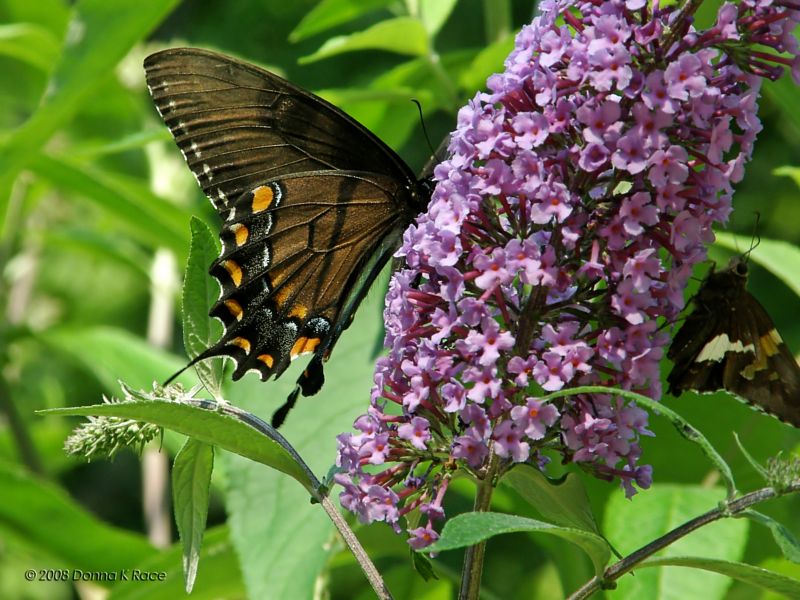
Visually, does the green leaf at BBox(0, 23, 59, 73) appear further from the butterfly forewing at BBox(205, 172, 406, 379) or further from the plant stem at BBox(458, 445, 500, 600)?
the plant stem at BBox(458, 445, 500, 600)

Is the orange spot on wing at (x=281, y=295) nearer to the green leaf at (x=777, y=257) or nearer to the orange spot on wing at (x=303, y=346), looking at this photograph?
the orange spot on wing at (x=303, y=346)

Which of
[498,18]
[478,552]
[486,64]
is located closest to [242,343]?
[478,552]

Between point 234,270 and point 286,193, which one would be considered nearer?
point 234,270

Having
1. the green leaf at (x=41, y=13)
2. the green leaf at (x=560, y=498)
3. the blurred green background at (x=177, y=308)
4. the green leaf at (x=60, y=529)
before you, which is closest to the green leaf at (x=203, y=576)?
the blurred green background at (x=177, y=308)

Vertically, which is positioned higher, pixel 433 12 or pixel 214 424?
pixel 433 12

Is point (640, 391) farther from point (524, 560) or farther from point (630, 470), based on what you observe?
point (524, 560)

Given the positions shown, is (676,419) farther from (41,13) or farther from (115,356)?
(41,13)

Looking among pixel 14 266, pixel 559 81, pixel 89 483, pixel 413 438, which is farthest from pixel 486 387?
pixel 89 483
